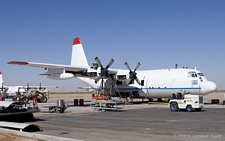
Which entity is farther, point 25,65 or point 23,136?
point 25,65

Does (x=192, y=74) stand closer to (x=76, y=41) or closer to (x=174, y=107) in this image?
(x=174, y=107)

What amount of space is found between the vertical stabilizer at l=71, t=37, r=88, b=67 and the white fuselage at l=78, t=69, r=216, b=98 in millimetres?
6434

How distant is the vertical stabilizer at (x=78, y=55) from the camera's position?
138 ft

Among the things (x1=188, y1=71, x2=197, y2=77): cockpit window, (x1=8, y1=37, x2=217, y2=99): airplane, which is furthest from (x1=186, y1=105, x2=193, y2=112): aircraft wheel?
(x1=188, y1=71, x2=197, y2=77): cockpit window

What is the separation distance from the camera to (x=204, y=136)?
34.6ft

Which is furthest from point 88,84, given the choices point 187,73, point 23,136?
point 23,136

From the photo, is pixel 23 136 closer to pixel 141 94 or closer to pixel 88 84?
pixel 141 94

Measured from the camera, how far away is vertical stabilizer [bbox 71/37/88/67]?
42062 millimetres

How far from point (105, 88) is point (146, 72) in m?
5.93

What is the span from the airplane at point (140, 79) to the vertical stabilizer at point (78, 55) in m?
5.21

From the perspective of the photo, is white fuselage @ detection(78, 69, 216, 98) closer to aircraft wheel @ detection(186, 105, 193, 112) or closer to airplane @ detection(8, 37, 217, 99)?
airplane @ detection(8, 37, 217, 99)

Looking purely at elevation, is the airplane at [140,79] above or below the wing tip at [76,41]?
below

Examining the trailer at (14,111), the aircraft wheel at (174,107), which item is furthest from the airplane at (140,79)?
A: the trailer at (14,111)

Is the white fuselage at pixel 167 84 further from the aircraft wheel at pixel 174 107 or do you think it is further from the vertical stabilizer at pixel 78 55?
the aircraft wheel at pixel 174 107
